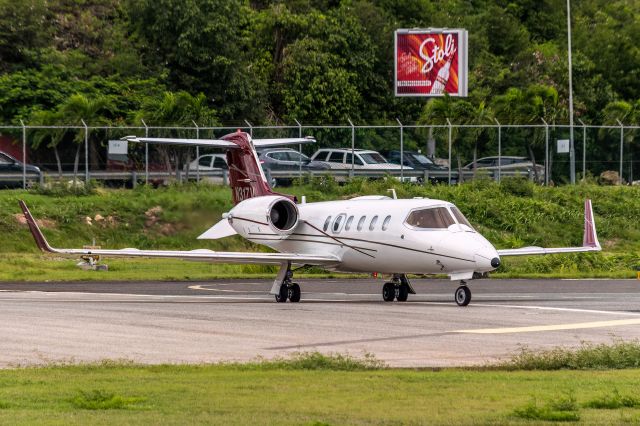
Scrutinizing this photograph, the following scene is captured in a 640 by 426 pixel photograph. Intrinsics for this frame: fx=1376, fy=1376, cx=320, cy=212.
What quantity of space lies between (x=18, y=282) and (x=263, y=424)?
91.1ft

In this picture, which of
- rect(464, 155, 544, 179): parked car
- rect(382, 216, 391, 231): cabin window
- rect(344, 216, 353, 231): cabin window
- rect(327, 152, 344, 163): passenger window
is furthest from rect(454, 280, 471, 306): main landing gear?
rect(464, 155, 544, 179): parked car

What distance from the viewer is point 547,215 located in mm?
57094

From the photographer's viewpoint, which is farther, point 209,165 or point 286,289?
point 209,165

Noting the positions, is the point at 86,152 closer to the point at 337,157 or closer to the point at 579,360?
the point at 337,157

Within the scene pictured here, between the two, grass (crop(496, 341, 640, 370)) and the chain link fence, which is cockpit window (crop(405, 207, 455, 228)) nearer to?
grass (crop(496, 341, 640, 370))

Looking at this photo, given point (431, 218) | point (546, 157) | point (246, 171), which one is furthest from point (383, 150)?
point (431, 218)

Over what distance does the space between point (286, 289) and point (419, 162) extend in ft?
92.5

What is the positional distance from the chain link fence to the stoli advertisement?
697 centimetres

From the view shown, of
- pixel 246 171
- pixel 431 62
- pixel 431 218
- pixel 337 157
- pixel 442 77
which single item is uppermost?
pixel 431 62

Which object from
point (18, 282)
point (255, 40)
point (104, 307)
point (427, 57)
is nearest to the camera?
point (104, 307)

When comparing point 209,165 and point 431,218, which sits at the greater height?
point 209,165

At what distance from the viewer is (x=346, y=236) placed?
34.5 m

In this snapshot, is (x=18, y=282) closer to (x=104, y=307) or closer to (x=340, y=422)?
(x=104, y=307)

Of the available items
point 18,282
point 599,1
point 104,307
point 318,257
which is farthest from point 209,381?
point 599,1
